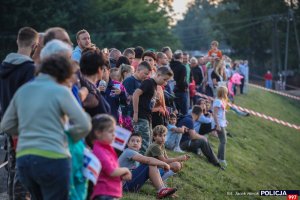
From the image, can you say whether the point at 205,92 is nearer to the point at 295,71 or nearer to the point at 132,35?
the point at 132,35

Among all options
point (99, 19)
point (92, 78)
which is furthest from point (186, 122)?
point (99, 19)

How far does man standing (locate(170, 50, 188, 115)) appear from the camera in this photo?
49.4 feet

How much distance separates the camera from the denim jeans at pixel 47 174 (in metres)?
5.52

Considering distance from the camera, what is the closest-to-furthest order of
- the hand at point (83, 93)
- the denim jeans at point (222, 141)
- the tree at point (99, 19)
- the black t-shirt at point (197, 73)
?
the hand at point (83, 93) < the denim jeans at point (222, 141) < the black t-shirt at point (197, 73) < the tree at point (99, 19)

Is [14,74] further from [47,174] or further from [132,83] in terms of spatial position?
[132,83]

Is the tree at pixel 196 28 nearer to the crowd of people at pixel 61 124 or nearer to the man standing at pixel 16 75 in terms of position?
the crowd of people at pixel 61 124

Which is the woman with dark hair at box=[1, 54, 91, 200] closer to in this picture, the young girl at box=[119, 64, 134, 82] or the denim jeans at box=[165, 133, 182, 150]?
the young girl at box=[119, 64, 134, 82]

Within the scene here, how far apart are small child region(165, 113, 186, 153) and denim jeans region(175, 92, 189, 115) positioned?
3.79 feet

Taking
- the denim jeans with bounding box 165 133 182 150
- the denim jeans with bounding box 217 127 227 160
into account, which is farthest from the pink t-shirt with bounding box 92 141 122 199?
the denim jeans with bounding box 217 127 227 160

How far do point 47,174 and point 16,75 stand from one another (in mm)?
1623

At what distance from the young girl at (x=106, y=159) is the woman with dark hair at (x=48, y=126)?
52cm

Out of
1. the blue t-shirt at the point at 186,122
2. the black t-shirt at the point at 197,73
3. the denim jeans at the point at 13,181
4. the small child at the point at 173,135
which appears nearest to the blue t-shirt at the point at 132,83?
the small child at the point at 173,135

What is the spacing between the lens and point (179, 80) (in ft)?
49.5

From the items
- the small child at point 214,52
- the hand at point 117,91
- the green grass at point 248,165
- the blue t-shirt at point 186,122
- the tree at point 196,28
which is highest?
the hand at point 117,91
